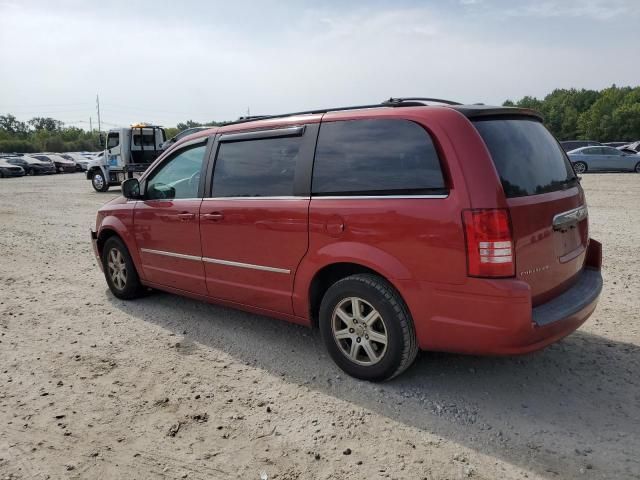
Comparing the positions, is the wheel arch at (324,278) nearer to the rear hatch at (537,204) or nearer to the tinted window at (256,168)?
the tinted window at (256,168)

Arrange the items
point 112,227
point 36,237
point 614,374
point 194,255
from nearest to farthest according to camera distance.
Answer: point 614,374
point 194,255
point 112,227
point 36,237

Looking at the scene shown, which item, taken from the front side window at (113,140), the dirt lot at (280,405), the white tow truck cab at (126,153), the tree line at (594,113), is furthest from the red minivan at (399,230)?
the tree line at (594,113)

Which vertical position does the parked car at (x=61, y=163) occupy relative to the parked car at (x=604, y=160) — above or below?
above

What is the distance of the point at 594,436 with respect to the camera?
9.58ft

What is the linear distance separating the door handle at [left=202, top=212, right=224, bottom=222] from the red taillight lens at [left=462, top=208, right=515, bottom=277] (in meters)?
2.15

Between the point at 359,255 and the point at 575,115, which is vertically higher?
the point at 575,115

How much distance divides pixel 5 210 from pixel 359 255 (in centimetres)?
1564

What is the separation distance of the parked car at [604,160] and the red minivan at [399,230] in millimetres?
23998

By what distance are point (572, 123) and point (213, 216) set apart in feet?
370

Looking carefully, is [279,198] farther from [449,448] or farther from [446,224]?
[449,448]

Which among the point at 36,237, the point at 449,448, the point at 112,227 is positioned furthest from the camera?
the point at 36,237

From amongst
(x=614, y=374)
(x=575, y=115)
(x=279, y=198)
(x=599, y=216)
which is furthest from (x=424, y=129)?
(x=575, y=115)

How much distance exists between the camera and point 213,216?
4.40m

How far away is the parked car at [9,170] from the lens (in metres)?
35.2
